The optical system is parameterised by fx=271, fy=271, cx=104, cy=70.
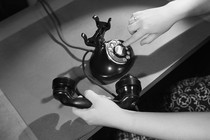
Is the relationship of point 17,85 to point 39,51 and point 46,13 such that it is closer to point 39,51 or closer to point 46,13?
point 39,51

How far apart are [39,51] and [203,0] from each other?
50 centimetres

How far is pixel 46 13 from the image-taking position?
901 millimetres

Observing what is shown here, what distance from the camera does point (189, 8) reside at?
30.4 inches

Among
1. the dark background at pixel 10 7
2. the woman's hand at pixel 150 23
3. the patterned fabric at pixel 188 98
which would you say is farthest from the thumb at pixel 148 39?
the dark background at pixel 10 7

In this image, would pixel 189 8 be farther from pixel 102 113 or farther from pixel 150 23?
pixel 102 113

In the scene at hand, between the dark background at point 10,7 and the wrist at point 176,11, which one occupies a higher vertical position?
the dark background at point 10,7

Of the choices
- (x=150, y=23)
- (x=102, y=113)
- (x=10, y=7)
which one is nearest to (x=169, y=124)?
(x=102, y=113)

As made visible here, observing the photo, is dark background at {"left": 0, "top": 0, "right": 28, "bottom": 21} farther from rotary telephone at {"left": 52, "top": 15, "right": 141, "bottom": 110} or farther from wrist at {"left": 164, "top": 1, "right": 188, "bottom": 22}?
wrist at {"left": 164, "top": 1, "right": 188, "bottom": 22}

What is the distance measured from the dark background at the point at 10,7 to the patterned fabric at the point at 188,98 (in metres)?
0.56

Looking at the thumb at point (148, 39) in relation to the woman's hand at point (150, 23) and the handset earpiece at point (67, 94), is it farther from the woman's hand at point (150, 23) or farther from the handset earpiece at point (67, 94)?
the handset earpiece at point (67, 94)

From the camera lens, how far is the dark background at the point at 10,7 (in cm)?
93

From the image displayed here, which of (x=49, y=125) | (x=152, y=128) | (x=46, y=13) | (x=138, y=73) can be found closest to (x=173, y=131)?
(x=152, y=128)

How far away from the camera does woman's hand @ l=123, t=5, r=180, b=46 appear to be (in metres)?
0.74

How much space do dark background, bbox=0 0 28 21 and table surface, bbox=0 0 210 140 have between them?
62mm
